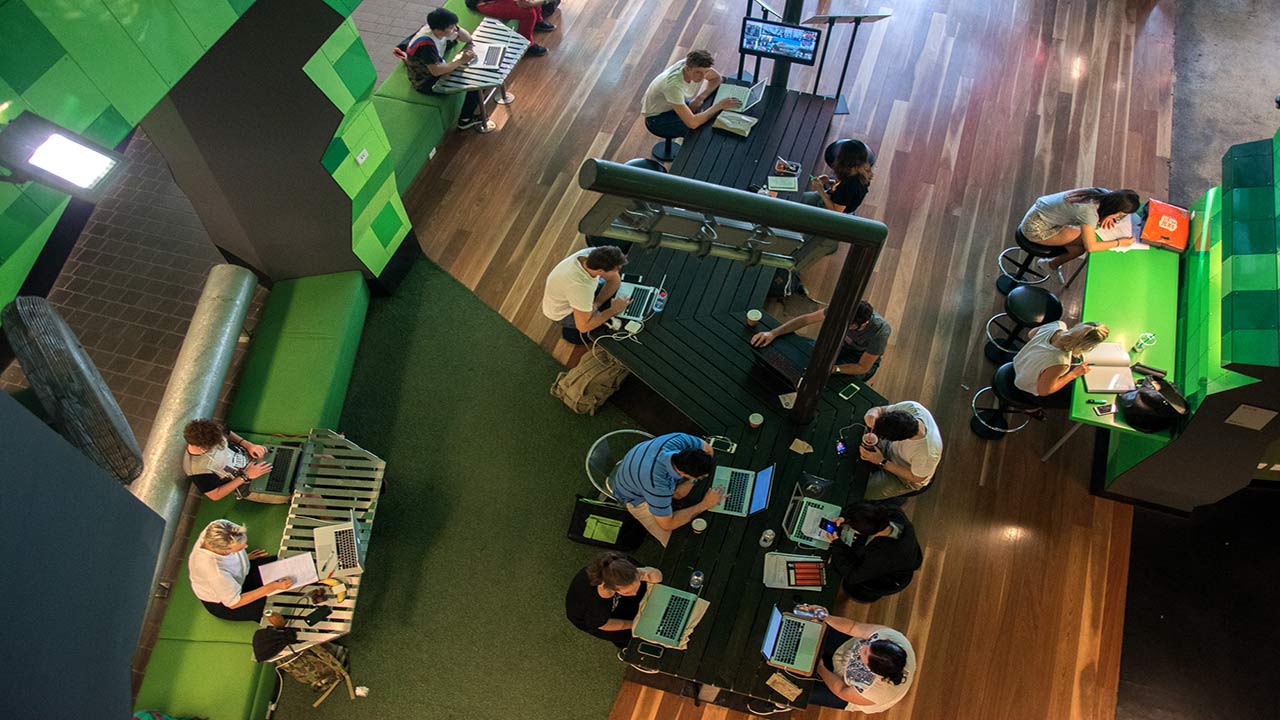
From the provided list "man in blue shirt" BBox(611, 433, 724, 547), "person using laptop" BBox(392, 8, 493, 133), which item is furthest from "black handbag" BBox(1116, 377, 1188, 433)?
"person using laptop" BBox(392, 8, 493, 133)

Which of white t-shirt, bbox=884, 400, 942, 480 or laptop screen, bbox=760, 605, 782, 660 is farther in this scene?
white t-shirt, bbox=884, 400, 942, 480

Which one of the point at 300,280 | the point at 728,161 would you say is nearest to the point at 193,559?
the point at 300,280

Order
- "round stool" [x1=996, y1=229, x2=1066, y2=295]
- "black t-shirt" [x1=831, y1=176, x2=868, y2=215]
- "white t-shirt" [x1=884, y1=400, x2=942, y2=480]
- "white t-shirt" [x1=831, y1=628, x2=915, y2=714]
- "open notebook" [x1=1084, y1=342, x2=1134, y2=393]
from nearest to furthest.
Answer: "white t-shirt" [x1=831, y1=628, x2=915, y2=714] < "white t-shirt" [x1=884, y1=400, x2=942, y2=480] < "open notebook" [x1=1084, y1=342, x2=1134, y2=393] < "black t-shirt" [x1=831, y1=176, x2=868, y2=215] < "round stool" [x1=996, y1=229, x2=1066, y2=295]

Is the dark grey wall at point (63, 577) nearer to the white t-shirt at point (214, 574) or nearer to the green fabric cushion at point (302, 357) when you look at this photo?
the white t-shirt at point (214, 574)

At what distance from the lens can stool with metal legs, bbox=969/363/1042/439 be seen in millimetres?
5168

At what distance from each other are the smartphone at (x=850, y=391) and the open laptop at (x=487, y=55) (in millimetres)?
4490

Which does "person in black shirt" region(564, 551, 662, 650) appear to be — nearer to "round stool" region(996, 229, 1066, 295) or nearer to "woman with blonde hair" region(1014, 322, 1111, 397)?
"woman with blonde hair" region(1014, 322, 1111, 397)

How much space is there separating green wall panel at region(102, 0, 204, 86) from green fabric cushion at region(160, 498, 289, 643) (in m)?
2.81

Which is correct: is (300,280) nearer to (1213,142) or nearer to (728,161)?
(728,161)

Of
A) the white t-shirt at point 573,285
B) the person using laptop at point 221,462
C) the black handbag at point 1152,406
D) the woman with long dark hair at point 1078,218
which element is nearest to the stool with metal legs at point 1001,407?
the black handbag at point 1152,406

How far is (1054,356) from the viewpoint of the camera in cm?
474

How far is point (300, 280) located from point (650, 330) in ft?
9.60

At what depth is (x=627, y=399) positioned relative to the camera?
19.1 feet

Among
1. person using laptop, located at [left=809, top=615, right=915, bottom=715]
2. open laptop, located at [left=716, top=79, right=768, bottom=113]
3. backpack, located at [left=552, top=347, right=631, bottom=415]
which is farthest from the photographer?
open laptop, located at [left=716, top=79, right=768, bottom=113]
